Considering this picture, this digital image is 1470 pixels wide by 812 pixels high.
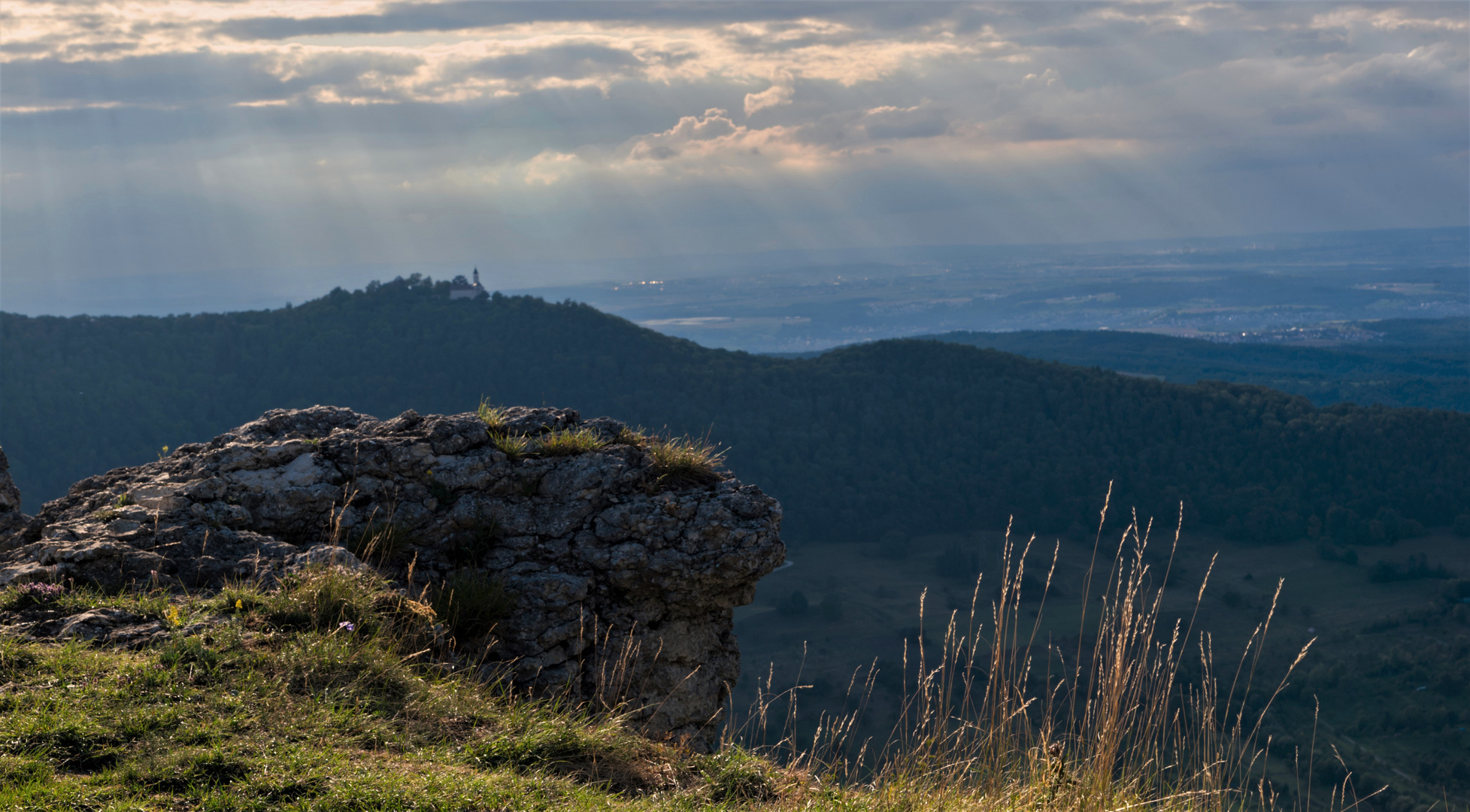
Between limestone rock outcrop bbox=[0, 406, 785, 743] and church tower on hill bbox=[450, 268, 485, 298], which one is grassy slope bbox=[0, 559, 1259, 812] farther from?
church tower on hill bbox=[450, 268, 485, 298]

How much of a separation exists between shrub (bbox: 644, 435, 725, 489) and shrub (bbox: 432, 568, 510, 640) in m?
1.55

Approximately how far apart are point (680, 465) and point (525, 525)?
131 centimetres

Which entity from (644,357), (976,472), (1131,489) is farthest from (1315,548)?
(644,357)

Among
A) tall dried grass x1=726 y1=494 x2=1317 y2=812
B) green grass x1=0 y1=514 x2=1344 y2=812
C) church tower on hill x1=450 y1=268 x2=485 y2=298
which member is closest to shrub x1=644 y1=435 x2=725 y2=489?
green grass x1=0 y1=514 x2=1344 y2=812

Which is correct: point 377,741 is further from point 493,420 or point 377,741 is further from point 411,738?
point 493,420

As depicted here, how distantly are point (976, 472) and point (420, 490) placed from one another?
86155 millimetres

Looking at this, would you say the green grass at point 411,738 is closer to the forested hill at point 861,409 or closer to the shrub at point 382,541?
the shrub at point 382,541

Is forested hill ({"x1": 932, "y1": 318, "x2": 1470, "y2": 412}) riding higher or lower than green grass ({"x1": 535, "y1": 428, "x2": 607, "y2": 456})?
lower

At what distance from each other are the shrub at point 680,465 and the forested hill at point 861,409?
69371 millimetres

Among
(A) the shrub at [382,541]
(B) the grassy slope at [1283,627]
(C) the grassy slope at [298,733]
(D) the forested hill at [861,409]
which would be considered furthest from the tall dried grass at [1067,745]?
(D) the forested hill at [861,409]

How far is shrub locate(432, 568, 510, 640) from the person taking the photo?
19.5 feet

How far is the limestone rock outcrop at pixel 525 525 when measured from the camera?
622cm

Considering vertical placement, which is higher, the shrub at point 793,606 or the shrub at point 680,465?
the shrub at point 680,465

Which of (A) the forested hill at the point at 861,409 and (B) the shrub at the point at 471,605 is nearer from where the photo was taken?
(B) the shrub at the point at 471,605
